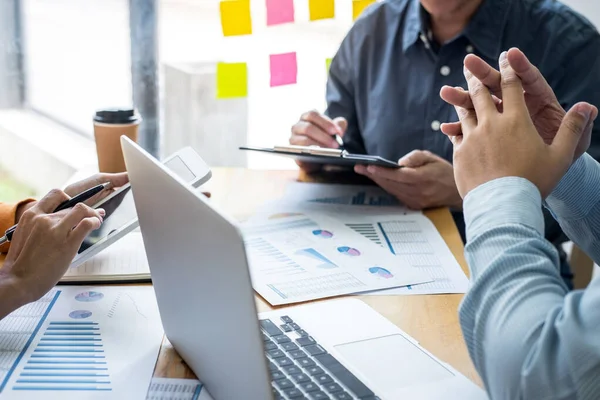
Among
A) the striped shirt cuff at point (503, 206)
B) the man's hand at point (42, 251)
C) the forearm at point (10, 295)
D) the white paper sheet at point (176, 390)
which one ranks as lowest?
the white paper sheet at point (176, 390)

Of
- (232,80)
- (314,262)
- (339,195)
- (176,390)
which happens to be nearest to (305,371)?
(176,390)

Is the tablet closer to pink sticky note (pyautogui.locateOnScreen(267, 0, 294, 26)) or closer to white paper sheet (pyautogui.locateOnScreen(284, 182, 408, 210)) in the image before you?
white paper sheet (pyautogui.locateOnScreen(284, 182, 408, 210))

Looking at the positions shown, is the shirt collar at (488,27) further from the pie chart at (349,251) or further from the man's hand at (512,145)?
the man's hand at (512,145)

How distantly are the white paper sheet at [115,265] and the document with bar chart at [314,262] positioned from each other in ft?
0.53

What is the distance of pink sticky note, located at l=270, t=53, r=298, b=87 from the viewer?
1912mm

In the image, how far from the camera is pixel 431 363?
81cm

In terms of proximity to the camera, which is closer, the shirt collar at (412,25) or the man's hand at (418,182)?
the man's hand at (418,182)

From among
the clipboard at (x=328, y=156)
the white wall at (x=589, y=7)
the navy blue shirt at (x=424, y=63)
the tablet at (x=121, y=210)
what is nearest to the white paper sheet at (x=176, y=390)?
the tablet at (x=121, y=210)

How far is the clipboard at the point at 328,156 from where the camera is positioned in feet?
4.27

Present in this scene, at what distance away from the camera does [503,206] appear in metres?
0.68

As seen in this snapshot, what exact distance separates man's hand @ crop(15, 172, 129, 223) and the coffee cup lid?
12.8 inches

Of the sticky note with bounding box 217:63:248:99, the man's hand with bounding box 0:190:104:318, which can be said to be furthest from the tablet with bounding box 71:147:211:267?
the sticky note with bounding box 217:63:248:99

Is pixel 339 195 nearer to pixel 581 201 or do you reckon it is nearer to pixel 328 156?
pixel 328 156

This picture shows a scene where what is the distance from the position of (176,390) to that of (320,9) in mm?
1334
